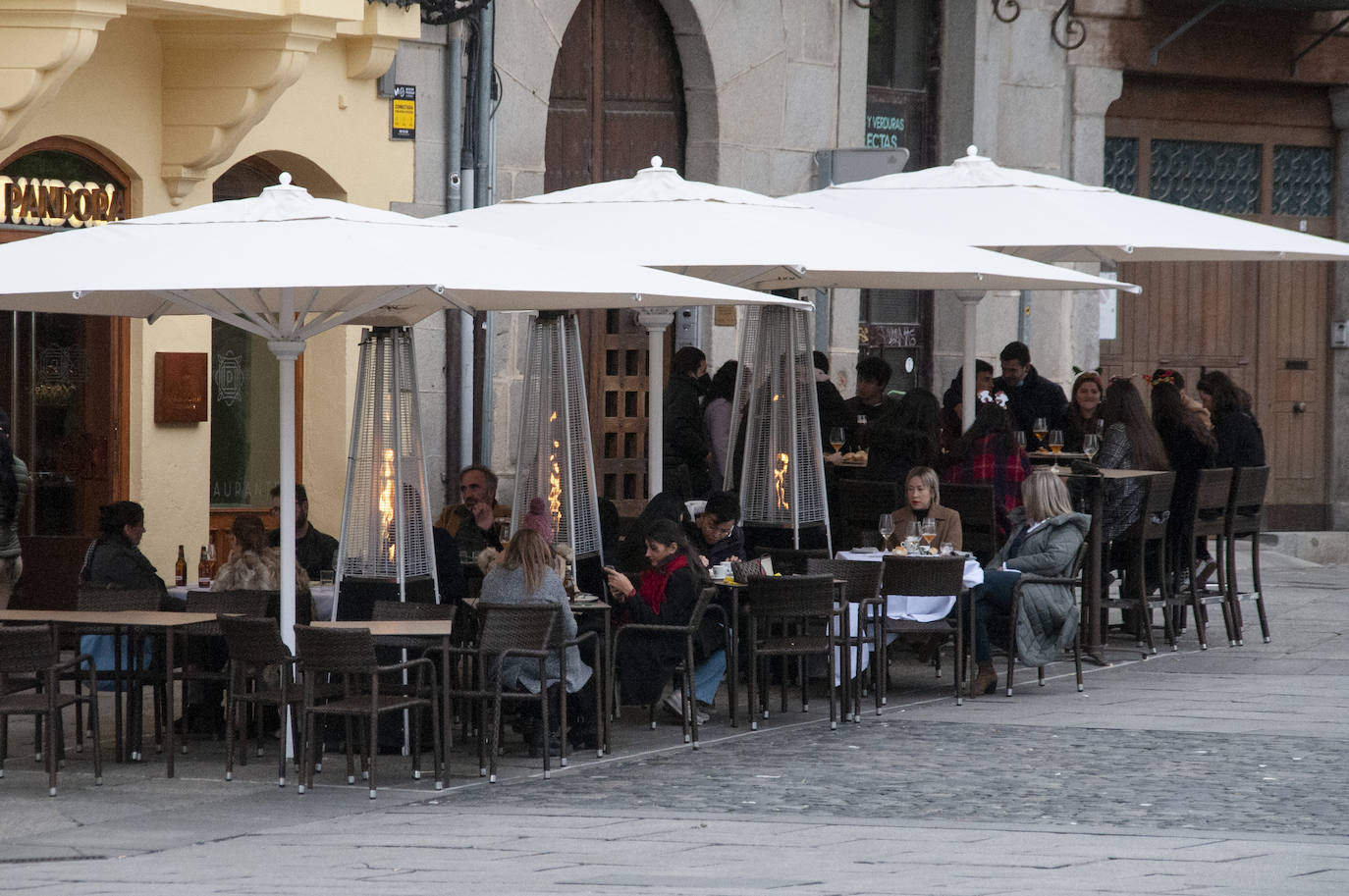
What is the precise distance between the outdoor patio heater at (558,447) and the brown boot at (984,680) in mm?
2240

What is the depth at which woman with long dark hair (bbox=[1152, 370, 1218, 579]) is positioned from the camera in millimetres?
14547

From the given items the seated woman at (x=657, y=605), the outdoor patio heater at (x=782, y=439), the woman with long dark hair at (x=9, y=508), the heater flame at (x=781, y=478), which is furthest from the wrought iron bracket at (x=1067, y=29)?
the woman with long dark hair at (x=9, y=508)

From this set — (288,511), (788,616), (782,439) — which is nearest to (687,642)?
(788,616)

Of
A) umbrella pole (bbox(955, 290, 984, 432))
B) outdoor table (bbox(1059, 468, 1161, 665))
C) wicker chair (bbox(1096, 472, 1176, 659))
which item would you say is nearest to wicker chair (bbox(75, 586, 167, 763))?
outdoor table (bbox(1059, 468, 1161, 665))

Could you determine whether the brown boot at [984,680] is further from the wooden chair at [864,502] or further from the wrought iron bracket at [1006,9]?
the wrought iron bracket at [1006,9]

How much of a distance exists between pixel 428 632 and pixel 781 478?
140 inches

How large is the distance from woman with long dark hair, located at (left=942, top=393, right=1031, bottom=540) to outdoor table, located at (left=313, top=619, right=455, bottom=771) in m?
4.80

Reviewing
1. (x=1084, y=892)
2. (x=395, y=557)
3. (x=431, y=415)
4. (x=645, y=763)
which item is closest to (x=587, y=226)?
(x=395, y=557)

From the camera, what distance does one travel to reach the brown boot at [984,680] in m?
12.3

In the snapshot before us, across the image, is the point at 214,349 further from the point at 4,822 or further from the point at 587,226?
the point at 4,822

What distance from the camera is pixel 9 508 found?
40.8 ft

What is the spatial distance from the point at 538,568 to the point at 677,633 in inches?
40.8

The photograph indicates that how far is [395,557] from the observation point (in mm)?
10703

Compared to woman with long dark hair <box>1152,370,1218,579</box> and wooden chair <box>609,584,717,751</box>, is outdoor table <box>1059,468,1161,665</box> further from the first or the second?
wooden chair <box>609,584,717,751</box>
